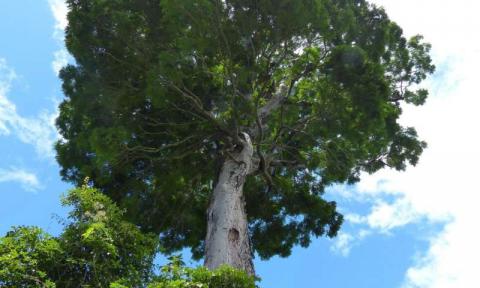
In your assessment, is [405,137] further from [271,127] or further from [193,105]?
[193,105]

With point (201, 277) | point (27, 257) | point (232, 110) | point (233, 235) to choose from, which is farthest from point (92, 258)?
point (232, 110)

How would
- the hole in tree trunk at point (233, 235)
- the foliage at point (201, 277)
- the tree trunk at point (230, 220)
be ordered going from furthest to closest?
1. the hole in tree trunk at point (233, 235)
2. the tree trunk at point (230, 220)
3. the foliage at point (201, 277)

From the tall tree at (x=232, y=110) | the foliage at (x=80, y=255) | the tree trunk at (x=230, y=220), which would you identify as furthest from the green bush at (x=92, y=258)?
the tall tree at (x=232, y=110)

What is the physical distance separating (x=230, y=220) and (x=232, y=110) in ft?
8.24

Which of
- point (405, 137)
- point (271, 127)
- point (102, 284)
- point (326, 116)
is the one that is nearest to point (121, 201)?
point (271, 127)

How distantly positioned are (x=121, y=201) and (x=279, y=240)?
3.93 metres

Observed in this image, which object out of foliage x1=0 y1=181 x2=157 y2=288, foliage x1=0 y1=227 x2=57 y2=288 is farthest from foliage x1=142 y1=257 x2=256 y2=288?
foliage x1=0 y1=227 x2=57 y2=288

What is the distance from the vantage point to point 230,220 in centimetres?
873

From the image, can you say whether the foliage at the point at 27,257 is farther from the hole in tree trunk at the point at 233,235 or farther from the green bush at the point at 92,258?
the hole in tree trunk at the point at 233,235

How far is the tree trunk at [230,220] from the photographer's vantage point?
8008 mm

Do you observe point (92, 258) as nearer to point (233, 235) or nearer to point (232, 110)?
point (233, 235)

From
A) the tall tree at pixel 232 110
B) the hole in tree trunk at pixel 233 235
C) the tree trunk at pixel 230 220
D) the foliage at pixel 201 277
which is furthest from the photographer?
the tall tree at pixel 232 110

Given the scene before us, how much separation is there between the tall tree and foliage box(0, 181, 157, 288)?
2.20m

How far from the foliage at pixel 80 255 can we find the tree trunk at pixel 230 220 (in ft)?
6.27
